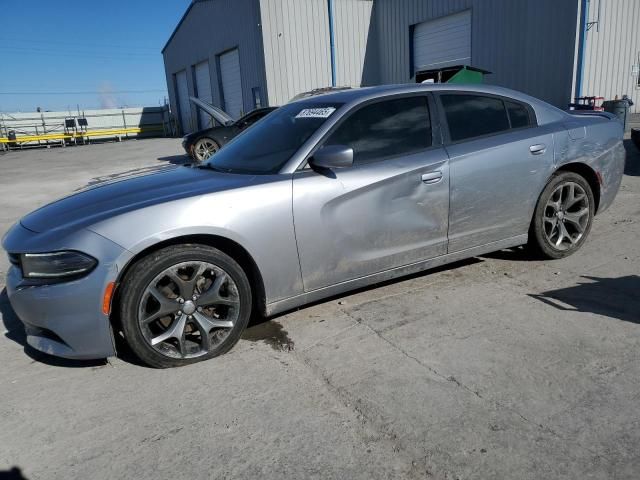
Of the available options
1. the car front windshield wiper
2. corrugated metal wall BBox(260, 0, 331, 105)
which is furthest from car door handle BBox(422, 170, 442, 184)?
corrugated metal wall BBox(260, 0, 331, 105)

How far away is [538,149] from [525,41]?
12444mm

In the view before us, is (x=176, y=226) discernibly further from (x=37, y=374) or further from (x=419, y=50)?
(x=419, y=50)

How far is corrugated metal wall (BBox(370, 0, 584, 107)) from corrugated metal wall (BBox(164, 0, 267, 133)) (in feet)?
22.6

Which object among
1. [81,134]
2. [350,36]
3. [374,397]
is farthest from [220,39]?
[374,397]

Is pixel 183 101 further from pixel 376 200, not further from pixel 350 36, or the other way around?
pixel 376 200

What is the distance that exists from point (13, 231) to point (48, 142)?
3191cm

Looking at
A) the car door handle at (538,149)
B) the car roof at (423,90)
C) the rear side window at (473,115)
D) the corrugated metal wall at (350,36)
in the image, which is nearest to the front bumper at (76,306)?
the car roof at (423,90)

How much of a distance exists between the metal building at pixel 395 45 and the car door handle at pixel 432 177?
12.3 meters

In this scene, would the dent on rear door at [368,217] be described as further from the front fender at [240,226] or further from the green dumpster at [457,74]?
the green dumpster at [457,74]

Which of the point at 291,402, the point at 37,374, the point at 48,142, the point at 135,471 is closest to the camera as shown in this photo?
the point at 135,471

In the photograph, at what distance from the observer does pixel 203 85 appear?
2825cm

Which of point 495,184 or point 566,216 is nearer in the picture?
point 495,184

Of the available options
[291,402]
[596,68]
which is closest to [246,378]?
[291,402]

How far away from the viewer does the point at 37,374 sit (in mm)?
3008
